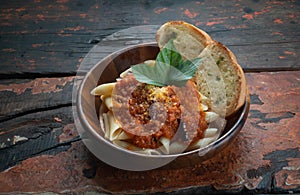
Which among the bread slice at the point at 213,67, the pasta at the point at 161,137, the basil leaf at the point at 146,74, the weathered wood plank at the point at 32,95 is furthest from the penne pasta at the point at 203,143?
the weathered wood plank at the point at 32,95

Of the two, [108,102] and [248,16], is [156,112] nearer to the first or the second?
[108,102]

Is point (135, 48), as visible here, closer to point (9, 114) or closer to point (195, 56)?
point (195, 56)

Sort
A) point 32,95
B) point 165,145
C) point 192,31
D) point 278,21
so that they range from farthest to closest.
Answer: point 278,21, point 32,95, point 192,31, point 165,145

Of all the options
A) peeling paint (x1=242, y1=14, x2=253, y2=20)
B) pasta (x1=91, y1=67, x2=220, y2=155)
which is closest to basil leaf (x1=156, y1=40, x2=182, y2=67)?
pasta (x1=91, y1=67, x2=220, y2=155)

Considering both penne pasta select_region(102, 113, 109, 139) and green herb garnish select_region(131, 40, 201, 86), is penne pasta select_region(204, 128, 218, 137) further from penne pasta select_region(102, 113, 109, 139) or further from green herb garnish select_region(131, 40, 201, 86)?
penne pasta select_region(102, 113, 109, 139)

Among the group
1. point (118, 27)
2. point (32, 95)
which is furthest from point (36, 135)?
point (118, 27)

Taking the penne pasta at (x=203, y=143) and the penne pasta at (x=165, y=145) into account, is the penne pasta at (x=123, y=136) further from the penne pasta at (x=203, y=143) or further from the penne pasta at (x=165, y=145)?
the penne pasta at (x=203, y=143)

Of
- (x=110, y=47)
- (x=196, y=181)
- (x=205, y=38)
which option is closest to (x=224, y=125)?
(x=196, y=181)
